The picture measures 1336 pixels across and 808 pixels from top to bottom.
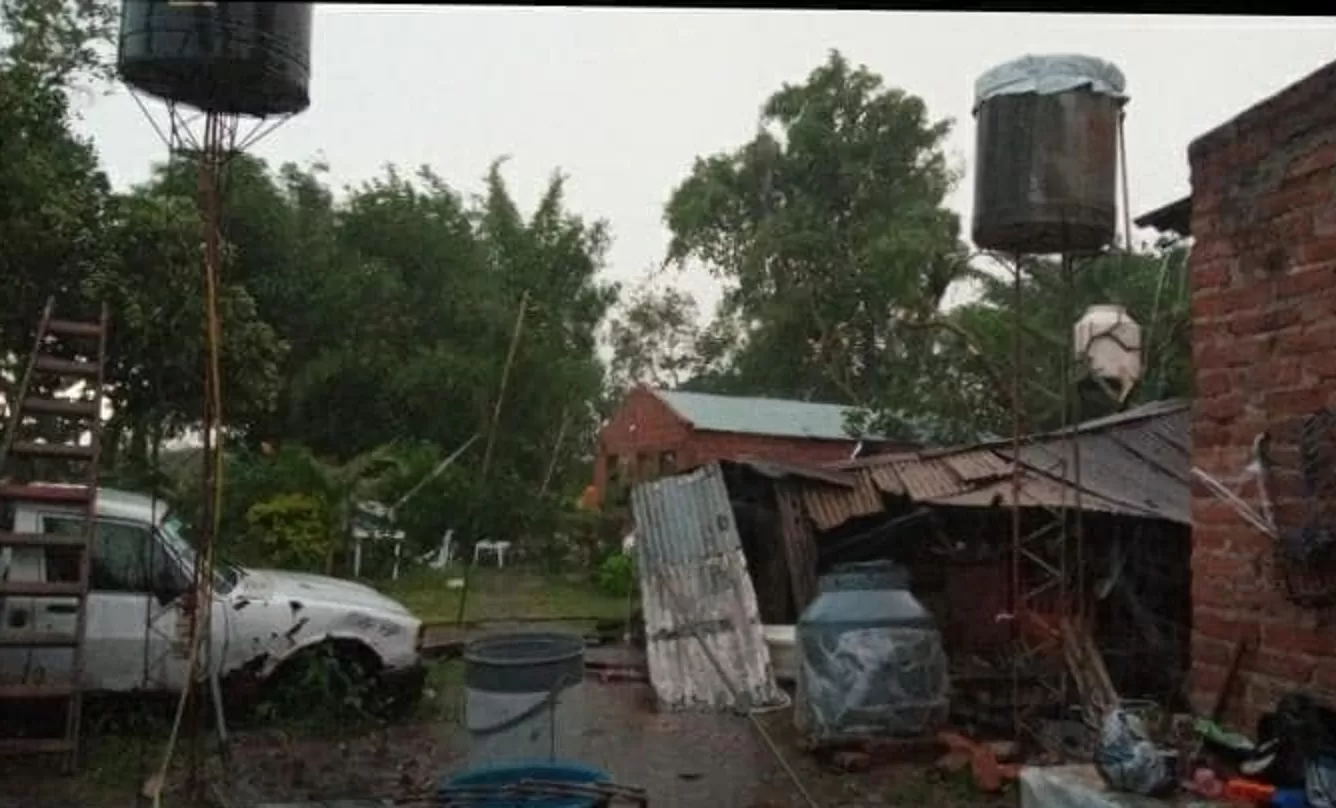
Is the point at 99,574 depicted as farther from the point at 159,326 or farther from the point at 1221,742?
the point at 1221,742

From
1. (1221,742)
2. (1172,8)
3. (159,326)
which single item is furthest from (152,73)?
(1221,742)

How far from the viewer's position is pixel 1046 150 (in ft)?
12.3

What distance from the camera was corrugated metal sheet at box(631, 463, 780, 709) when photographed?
609cm

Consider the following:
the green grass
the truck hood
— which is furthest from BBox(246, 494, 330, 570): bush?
the truck hood

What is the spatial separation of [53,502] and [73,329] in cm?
66

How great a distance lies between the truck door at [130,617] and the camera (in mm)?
4688

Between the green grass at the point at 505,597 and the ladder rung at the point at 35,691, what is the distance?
311 centimetres

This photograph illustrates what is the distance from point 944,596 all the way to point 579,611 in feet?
9.04

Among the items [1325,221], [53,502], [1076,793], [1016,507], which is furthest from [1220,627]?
[53,502]

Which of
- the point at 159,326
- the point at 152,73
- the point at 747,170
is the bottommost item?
the point at 159,326

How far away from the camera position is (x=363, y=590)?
5.72 metres

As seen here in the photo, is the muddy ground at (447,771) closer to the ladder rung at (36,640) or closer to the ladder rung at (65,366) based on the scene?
the ladder rung at (36,640)

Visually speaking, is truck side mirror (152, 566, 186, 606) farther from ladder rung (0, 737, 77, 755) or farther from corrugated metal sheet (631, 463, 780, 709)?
corrugated metal sheet (631, 463, 780, 709)

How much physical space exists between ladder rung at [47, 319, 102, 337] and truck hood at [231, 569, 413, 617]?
122cm
